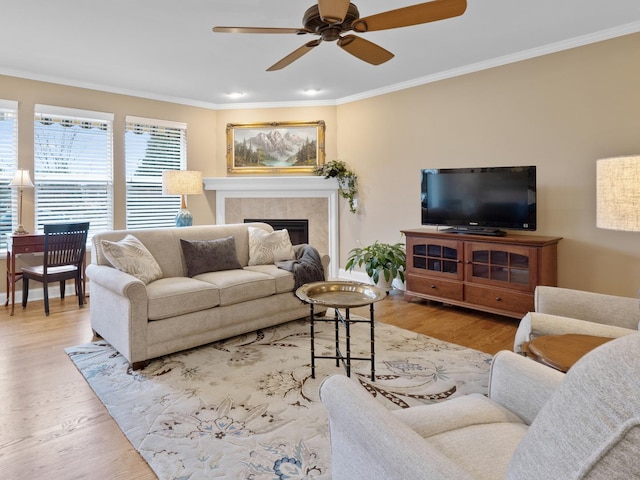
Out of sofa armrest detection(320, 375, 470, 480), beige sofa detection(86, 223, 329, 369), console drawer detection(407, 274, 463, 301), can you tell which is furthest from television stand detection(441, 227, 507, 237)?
sofa armrest detection(320, 375, 470, 480)

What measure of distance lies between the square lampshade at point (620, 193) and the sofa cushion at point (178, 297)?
2614mm

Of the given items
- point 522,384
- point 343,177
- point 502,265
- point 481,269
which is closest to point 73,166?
point 343,177

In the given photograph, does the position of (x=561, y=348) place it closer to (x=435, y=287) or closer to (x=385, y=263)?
(x=435, y=287)

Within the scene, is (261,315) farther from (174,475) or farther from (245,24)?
(245,24)

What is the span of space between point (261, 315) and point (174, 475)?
5.95 feet

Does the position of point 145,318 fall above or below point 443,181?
below

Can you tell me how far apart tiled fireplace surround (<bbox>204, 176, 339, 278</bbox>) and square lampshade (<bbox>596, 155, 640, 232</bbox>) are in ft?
13.9

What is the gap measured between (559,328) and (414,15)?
1945 mm

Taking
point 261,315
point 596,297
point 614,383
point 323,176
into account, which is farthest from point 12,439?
point 323,176

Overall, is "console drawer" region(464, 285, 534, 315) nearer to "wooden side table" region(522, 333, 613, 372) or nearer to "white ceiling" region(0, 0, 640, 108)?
"wooden side table" region(522, 333, 613, 372)

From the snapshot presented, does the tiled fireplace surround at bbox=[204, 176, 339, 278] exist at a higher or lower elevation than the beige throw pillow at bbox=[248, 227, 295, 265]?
higher

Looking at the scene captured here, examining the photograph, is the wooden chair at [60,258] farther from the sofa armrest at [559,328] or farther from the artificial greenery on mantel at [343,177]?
the sofa armrest at [559,328]

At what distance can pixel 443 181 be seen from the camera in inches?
177

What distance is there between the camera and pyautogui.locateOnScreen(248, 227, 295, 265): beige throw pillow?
13.5 ft
